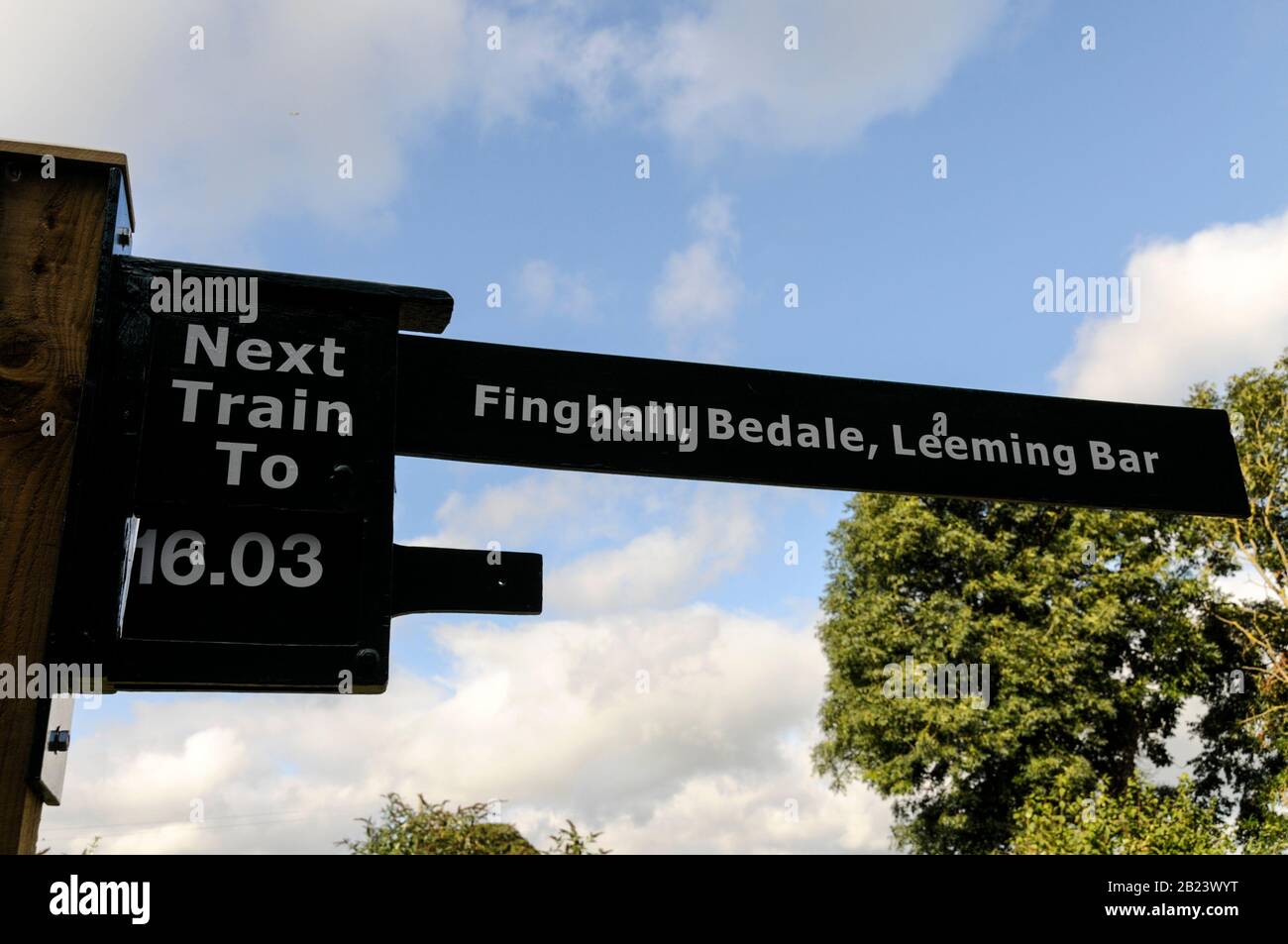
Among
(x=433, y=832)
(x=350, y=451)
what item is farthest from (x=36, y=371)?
(x=433, y=832)

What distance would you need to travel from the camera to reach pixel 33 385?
1.97m

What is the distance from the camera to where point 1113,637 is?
22.0 meters

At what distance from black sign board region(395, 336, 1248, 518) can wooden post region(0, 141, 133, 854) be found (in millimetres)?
715

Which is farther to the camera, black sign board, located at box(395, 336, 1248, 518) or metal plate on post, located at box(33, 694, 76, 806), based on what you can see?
black sign board, located at box(395, 336, 1248, 518)

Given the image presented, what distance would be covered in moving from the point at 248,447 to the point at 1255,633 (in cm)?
2398

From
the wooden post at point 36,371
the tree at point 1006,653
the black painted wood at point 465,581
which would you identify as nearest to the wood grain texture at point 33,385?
the wooden post at point 36,371

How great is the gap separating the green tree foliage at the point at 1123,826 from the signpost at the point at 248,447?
14782 mm

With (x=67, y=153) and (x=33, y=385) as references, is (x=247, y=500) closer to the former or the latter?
(x=33, y=385)

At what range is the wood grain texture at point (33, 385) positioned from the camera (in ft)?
5.65

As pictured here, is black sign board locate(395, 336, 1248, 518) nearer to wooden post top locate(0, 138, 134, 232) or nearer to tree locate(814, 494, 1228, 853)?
wooden post top locate(0, 138, 134, 232)

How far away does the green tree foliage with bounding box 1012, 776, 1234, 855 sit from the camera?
15.8 metres

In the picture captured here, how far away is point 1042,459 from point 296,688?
2.09 m

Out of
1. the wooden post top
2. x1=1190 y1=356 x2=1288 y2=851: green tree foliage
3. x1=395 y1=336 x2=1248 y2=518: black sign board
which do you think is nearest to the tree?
x1=1190 y1=356 x2=1288 y2=851: green tree foliage

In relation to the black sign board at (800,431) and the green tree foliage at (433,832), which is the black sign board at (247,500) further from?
the green tree foliage at (433,832)
